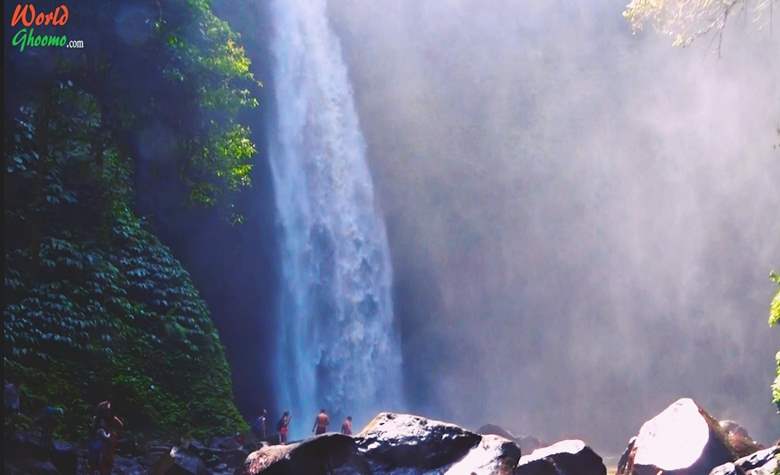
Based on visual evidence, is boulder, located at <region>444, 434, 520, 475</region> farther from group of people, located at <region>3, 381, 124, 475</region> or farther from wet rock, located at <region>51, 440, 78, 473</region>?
wet rock, located at <region>51, 440, 78, 473</region>

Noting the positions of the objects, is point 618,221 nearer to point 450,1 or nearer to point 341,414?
point 450,1

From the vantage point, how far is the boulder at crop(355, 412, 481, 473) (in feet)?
28.5

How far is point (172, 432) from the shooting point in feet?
47.7

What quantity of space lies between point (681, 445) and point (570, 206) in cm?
2376

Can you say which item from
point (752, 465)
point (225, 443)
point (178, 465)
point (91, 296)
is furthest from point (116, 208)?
point (752, 465)

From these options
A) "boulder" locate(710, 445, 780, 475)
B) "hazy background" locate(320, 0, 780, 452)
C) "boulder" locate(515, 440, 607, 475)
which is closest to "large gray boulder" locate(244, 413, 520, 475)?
"boulder" locate(515, 440, 607, 475)

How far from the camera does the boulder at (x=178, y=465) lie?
451 inches

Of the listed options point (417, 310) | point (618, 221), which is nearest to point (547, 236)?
point (618, 221)

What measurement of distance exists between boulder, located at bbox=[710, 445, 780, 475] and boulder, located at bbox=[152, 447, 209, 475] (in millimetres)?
8295

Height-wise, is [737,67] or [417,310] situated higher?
[737,67]

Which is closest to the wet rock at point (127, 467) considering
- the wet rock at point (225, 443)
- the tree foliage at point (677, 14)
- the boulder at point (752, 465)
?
the wet rock at point (225, 443)

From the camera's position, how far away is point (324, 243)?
25.8m

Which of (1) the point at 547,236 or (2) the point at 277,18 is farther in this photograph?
(1) the point at 547,236

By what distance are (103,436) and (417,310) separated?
70.9ft
